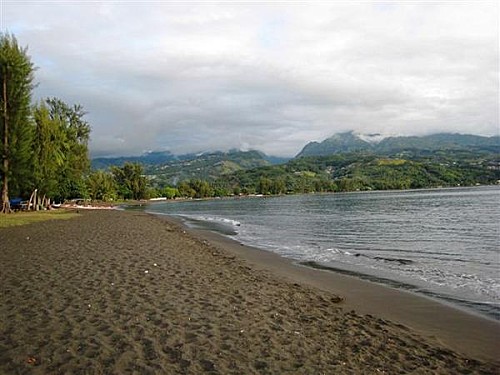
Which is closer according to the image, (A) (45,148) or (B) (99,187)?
(A) (45,148)

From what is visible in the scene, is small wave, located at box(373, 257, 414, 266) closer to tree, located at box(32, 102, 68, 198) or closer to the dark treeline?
the dark treeline

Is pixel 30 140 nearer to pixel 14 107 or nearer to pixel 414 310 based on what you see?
pixel 14 107

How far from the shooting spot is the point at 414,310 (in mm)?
13766

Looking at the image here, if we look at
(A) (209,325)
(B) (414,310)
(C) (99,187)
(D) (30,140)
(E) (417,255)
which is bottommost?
(E) (417,255)

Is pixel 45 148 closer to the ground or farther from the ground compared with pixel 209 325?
farther from the ground

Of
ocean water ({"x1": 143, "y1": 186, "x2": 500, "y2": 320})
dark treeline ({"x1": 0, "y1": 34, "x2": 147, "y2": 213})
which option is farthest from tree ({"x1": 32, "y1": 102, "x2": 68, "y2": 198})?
ocean water ({"x1": 143, "y1": 186, "x2": 500, "y2": 320})

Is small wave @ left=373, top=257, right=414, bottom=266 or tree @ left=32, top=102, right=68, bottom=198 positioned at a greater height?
tree @ left=32, top=102, right=68, bottom=198

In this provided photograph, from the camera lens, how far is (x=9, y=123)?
47344mm

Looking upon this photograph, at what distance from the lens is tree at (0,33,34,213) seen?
→ 46344 millimetres

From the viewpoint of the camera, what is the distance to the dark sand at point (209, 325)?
7.92 m

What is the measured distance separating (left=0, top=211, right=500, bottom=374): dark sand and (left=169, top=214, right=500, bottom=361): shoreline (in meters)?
0.06

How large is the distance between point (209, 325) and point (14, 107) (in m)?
47.9

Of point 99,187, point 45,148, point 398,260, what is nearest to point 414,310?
point 398,260

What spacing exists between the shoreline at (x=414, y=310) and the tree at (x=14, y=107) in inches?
1536
